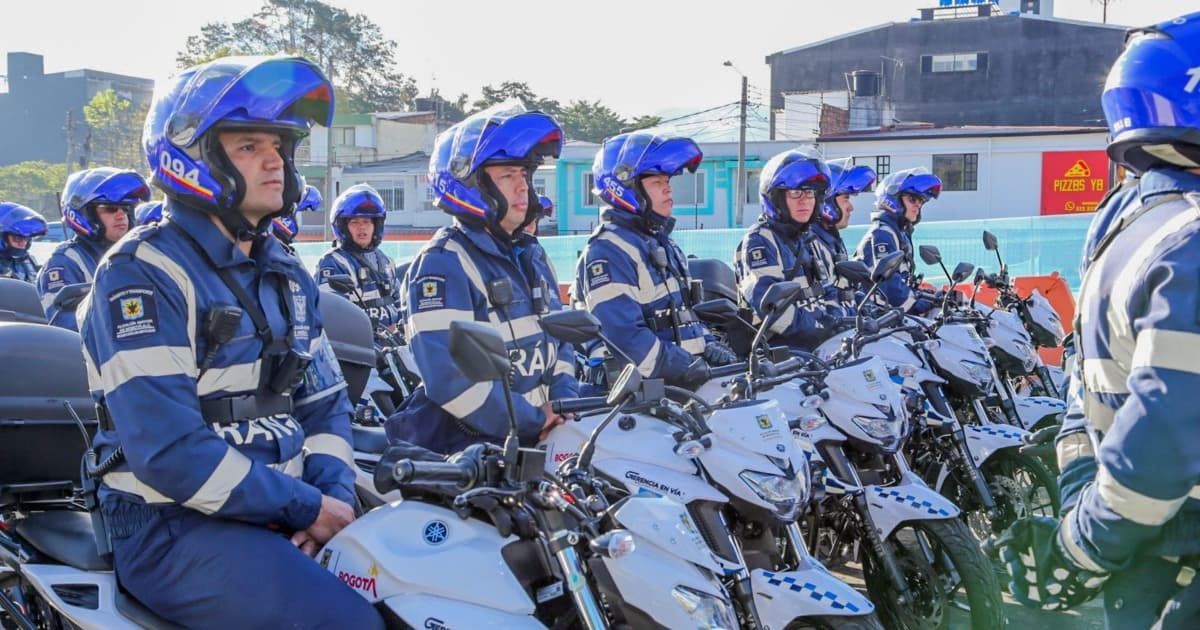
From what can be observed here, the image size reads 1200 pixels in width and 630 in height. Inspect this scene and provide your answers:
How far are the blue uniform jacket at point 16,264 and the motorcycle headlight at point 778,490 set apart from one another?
30.7 feet

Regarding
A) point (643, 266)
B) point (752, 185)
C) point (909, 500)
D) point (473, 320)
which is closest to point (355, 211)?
point (643, 266)

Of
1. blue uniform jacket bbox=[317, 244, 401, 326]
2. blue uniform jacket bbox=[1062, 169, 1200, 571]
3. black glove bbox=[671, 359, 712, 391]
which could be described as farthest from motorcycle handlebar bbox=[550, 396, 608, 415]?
blue uniform jacket bbox=[317, 244, 401, 326]

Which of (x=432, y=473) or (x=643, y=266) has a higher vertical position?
(x=643, y=266)

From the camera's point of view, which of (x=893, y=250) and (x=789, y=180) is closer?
(x=789, y=180)

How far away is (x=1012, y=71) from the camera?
168 feet

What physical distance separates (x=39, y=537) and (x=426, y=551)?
1418 millimetres

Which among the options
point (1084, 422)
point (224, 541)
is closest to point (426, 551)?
point (224, 541)

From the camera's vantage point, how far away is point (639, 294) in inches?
241

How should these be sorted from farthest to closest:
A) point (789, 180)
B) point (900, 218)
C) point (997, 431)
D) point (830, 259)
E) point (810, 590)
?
point (900, 218) → point (830, 259) → point (789, 180) → point (997, 431) → point (810, 590)

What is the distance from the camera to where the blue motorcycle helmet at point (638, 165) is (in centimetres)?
637

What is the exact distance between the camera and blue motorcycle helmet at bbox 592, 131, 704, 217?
637 centimetres

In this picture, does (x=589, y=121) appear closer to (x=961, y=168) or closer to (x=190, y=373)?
(x=961, y=168)

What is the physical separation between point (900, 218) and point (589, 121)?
184ft

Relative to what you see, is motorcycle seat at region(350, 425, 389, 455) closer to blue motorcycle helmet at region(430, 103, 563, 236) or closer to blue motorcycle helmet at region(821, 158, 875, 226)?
blue motorcycle helmet at region(430, 103, 563, 236)
